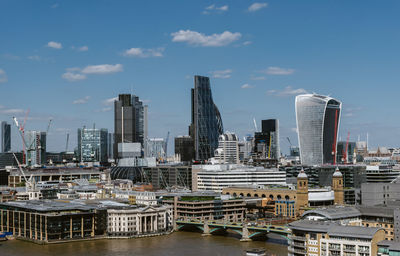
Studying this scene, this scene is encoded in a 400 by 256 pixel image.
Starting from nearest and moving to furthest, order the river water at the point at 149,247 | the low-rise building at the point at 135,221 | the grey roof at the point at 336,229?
the grey roof at the point at 336,229 → the river water at the point at 149,247 → the low-rise building at the point at 135,221

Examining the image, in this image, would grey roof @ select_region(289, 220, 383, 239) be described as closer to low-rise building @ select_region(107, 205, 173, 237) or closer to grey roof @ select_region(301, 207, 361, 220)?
grey roof @ select_region(301, 207, 361, 220)

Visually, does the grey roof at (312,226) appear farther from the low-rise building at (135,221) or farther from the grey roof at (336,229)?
the low-rise building at (135,221)

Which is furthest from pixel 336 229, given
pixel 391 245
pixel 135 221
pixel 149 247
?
pixel 135 221

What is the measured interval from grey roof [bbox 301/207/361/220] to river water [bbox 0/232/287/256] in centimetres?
859

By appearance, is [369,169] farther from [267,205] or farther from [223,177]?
[267,205]

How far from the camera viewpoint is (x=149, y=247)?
345 ft

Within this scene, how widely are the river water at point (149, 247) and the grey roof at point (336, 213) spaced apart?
338 inches

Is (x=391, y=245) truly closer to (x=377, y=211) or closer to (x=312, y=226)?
(x=312, y=226)

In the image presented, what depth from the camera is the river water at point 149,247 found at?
99025 mm

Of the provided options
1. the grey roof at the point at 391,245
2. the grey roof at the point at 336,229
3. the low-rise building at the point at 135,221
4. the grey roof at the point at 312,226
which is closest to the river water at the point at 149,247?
the low-rise building at the point at 135,221

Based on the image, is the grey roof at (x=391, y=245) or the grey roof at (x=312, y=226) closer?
the grey roof at (x=391, y=245)

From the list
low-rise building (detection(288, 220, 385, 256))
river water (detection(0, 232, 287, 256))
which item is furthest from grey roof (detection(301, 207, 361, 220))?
low-rise building (detection(288, 220, 385, 256))

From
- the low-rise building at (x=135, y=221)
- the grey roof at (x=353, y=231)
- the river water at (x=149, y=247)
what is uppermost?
the grey roof at (x=353, y=231)

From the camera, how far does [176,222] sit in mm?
129875
